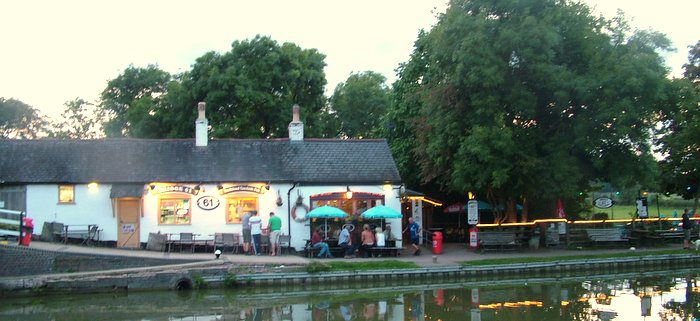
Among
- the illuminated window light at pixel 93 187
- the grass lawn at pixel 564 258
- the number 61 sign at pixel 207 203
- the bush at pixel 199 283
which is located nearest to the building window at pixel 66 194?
the illuminated window light at pixel 93 187

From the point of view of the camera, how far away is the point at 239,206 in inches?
1062

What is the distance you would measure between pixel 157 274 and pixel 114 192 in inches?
226

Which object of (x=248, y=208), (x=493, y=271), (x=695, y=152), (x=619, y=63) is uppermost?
(x=619, y=63)

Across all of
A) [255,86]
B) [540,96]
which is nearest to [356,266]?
[540,96]

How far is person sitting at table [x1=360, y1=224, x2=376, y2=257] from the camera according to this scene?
2573 cm

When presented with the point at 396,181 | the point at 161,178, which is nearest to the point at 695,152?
the point at 396,181

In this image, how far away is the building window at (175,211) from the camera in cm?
2653

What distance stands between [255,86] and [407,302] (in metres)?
24.4

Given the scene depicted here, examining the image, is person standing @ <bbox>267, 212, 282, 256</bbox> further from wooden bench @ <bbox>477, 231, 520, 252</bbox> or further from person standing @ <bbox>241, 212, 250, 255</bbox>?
wooden bench @ <bbox>477, 231, 520, 252</bbox>

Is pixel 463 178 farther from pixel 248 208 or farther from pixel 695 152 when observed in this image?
pixel 695 152

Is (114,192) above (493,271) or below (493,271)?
above

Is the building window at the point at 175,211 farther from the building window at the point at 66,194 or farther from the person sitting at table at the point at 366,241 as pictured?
the person sitting at table at the point at 366,241

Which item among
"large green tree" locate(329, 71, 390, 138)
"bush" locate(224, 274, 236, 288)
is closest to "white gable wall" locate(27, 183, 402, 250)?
"bush" locate(224, 274, 236, 288)

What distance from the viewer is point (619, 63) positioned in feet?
87.0
